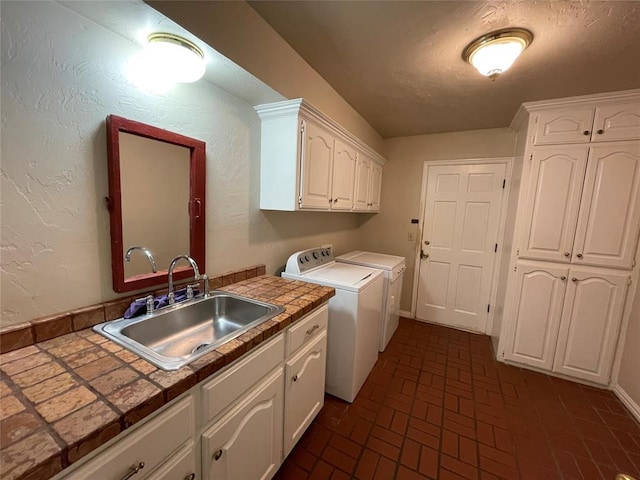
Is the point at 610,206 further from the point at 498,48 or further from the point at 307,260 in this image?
the point at 307,260

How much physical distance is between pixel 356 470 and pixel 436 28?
236cm

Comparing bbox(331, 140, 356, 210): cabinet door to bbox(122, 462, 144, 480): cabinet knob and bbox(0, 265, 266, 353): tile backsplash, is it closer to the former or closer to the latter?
bbox(0, 265, 266, 353): tile backsplash

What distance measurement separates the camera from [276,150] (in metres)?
1.74

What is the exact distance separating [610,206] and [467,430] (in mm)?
1955

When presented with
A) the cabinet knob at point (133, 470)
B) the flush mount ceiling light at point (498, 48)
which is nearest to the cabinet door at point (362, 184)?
the flush mount ceiling light at point (498, 48)

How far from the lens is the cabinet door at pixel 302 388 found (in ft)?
4.36

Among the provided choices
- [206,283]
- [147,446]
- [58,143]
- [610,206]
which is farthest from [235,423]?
[610,206]

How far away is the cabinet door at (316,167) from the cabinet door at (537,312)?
1840 mm

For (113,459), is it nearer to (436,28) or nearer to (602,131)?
(436,28)

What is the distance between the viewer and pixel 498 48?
4.56ft

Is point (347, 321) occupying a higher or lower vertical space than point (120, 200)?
lower

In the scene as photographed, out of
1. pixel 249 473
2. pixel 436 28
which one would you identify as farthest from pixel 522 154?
pixel 249 473

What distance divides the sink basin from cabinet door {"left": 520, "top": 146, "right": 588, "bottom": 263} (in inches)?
88.8

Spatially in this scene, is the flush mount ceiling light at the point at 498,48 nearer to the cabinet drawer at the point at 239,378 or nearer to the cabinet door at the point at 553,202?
the cabinet door at the point at 553,202
